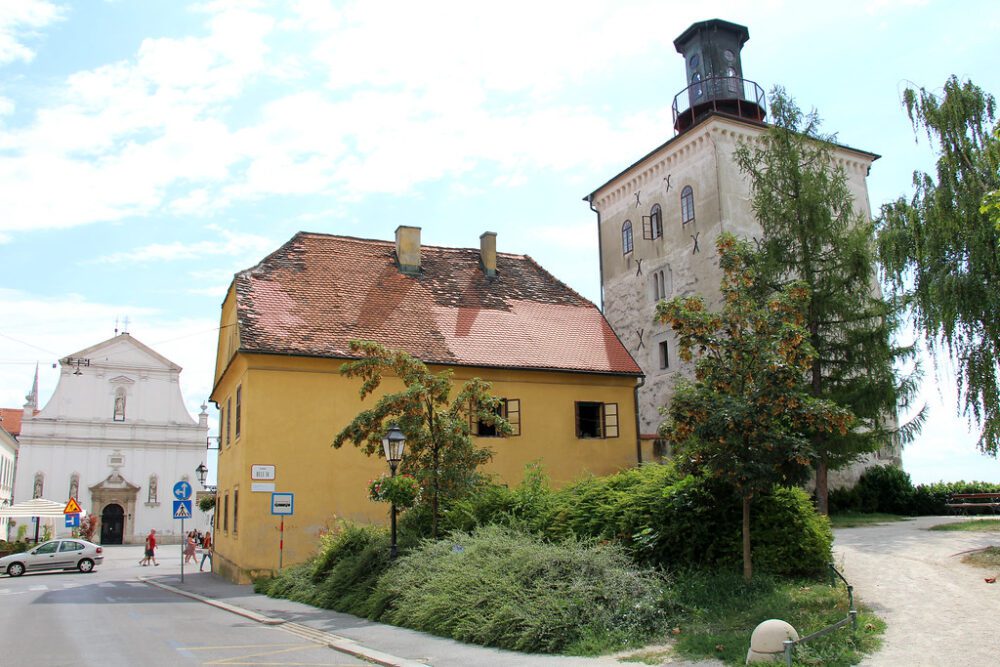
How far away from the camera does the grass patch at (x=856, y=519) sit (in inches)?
882

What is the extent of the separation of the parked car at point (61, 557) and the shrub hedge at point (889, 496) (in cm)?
2798

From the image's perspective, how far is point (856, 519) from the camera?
82.0 feet

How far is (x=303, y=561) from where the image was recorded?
69.1 feet

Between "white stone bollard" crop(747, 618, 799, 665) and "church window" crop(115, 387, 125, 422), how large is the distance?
58.3m

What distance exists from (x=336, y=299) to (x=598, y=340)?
8.90 m

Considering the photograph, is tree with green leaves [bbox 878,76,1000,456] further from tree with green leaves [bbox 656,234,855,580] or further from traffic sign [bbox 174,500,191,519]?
traffic sign [bbox 174,500,191,519]

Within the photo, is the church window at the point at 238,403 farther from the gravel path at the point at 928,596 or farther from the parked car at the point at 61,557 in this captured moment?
the gravel path at the point at 928,596

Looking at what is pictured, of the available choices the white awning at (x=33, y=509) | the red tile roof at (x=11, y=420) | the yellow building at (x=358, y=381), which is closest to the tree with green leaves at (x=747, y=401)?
the yellow building at (x=358, y=381)

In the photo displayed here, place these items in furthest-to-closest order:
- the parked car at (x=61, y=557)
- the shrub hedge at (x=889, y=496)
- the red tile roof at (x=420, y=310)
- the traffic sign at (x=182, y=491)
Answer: the parked car at (x=61, y=557) → the shrub hedge at (x=889, y=496) → the traffic sign at (x=182, y=491) → the red tile roof at (x=420, y=310)

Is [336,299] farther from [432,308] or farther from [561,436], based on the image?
[561,436]

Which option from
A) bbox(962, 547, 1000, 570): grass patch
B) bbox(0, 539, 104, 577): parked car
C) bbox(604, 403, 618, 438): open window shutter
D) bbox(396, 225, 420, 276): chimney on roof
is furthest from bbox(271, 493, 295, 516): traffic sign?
bbox(0, 539, 104, 577): parked car

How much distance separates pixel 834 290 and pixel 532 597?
54.4 ft

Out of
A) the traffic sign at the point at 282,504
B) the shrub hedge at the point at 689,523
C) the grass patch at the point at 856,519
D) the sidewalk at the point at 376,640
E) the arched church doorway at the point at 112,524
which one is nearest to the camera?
the sidewalk at the point at 376,640

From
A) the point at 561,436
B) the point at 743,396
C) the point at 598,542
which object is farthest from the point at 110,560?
the point at 743,396
